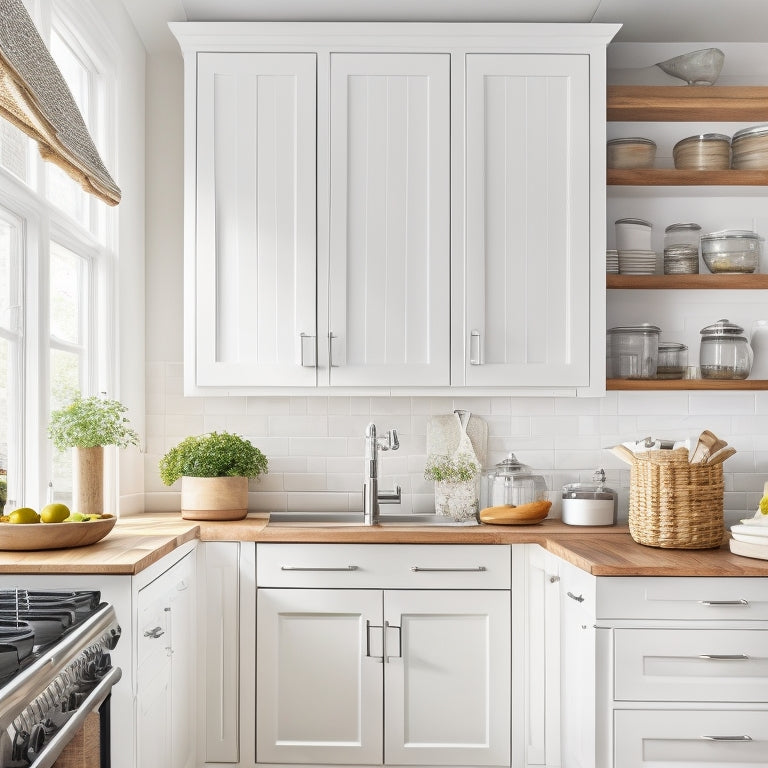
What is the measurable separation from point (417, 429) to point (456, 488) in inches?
12.8

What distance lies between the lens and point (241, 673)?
2658 millimetres

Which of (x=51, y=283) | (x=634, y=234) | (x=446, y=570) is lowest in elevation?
(x=446, y=570)

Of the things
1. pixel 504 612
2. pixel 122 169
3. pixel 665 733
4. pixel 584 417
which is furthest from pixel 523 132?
pixel 665 733

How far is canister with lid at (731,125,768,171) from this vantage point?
3131mm

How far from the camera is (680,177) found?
3.10 m

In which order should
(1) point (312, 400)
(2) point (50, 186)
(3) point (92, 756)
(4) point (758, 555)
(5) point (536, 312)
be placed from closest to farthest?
(3) point (92, 756), (4) point (758, 555), (2) point (50, 186), (5) point (536, 312), (1) point (312, 400)

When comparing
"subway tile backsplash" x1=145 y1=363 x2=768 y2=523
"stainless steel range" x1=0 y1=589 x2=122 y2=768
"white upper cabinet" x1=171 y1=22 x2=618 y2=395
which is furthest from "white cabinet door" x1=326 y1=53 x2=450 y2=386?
"stainless steel range" x1=0 y1=589 x2=122 y2=768

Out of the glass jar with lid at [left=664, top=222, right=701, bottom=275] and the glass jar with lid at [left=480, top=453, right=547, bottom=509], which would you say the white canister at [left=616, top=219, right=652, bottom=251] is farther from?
the glass jar with lid at [left=480, top=453, right=547, bottom=509]

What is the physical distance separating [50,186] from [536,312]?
1729mm

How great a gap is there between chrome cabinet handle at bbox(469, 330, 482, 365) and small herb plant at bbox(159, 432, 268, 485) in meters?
0.88

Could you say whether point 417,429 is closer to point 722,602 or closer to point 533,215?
point 533,215

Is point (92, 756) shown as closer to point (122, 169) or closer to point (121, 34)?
point (122, 169)

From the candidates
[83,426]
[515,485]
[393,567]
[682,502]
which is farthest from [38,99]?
[515,485]

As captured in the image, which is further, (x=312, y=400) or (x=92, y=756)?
(x=312, y=400)
